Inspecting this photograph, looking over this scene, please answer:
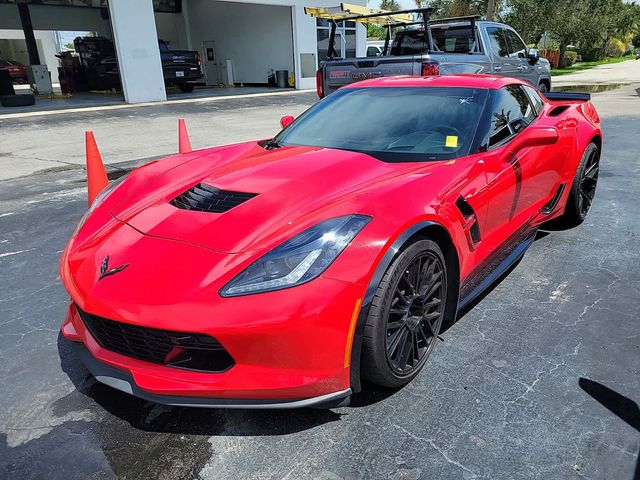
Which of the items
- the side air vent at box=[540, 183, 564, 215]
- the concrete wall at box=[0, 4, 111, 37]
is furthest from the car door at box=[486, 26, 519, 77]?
the concrete wall at box=[0, 4, 111, 37]

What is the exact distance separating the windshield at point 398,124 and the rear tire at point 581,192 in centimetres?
147

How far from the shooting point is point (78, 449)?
6.81 feet

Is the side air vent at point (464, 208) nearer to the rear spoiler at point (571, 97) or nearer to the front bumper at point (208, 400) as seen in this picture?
the front bumper at point (208, 400)

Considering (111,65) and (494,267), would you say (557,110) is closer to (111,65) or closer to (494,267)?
(494,267)

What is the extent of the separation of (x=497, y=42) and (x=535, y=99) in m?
6.18

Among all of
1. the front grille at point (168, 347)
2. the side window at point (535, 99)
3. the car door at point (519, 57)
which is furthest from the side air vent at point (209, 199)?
the car door at point (519, 57)

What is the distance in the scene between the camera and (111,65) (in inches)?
840

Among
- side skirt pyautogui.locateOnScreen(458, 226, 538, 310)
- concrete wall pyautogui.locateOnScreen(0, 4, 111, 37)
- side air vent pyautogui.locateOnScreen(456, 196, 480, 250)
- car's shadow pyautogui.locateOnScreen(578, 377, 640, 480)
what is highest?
concrete wall pyautogui.locateOnScreen(0, 4, 111, 37)

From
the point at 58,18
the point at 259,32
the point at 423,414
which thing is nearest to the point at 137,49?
the point at 259,32

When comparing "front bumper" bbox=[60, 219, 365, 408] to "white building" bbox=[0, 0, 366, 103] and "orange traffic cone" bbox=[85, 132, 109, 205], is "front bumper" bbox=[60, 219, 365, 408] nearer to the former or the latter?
"orange traffic cone" bbox=[85, 132, 109, 205]

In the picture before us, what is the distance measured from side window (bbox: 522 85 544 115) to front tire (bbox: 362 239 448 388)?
214 centimetres

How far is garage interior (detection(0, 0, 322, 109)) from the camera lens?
1625cm

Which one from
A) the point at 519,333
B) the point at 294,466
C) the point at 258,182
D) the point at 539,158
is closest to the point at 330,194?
the point at 258,182

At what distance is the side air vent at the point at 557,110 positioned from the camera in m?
4.16
